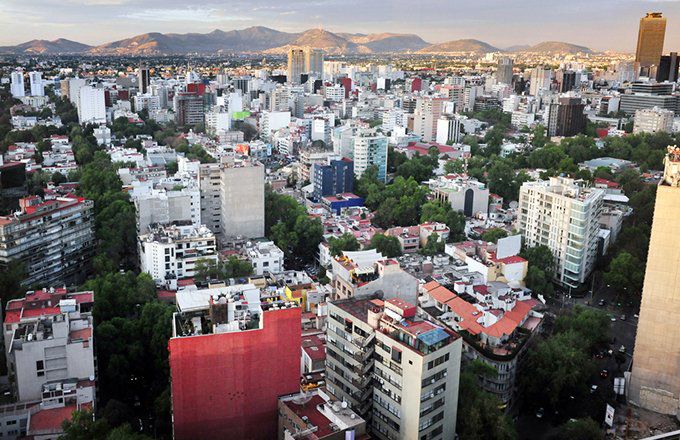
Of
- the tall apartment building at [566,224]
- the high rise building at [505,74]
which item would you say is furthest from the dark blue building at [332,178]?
the high rise building at [505,74]

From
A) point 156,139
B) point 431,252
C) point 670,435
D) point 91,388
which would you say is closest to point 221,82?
point 156,139

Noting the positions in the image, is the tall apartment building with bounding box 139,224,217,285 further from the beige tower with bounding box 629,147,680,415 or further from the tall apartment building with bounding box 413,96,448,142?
the tall apartment building with bounding box 413,96,448,142

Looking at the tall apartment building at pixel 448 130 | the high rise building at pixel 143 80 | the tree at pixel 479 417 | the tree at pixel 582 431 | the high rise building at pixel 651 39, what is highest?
the high rise building at pixel 651 39

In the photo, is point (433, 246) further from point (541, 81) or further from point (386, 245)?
point (541, 81)

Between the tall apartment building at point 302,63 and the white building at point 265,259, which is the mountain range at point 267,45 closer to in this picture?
the tall apartment building at point 302,63

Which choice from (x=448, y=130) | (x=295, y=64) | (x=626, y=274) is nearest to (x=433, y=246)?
(x=626, y=274)

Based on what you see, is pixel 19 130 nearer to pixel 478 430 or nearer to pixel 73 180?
pixel 73 180

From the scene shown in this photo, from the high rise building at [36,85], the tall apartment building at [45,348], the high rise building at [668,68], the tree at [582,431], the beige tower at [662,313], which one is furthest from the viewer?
the high rise building at [668,68]
